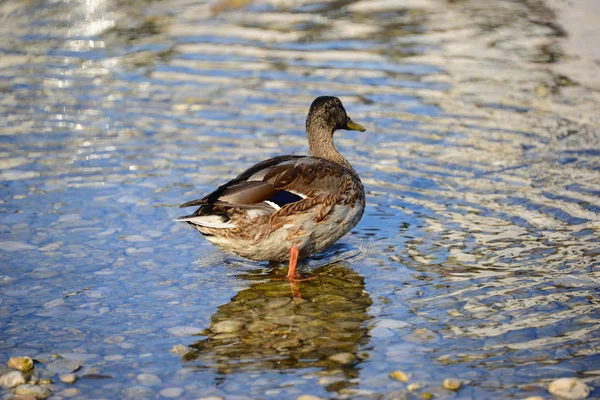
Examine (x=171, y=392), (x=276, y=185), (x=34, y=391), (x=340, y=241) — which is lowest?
(x=340, y=241)

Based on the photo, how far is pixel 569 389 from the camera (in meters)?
5.37

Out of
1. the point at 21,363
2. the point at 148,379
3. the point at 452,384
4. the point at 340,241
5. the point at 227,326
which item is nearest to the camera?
the point at 452,384

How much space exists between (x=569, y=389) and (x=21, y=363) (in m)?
3.45

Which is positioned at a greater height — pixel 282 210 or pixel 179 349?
pixel 282 210

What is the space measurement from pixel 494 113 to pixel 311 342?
6.74 metres

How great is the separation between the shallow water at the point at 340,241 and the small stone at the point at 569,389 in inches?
4.6

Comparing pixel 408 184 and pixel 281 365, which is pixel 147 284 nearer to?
pixel 281 365

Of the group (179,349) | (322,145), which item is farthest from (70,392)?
(322,145)

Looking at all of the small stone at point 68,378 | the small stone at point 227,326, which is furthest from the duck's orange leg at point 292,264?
the small stone at point 68,378

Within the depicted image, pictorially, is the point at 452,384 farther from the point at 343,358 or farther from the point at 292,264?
the point at 292,264

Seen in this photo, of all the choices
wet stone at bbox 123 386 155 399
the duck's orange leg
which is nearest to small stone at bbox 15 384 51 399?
wet stone at bbox 123 386 155 399

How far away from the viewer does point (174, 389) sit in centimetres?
565

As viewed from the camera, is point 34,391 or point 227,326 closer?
point 34,391

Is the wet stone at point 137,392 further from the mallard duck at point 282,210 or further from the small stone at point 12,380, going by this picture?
the mallard duck at point 282,210
